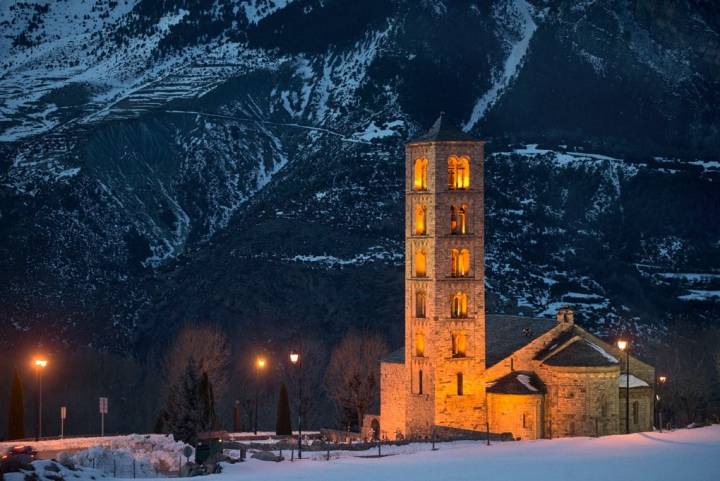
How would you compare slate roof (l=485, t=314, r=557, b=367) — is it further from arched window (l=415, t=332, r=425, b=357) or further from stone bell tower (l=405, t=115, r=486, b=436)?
arched window (l=415, t=332, r=425, b=357)

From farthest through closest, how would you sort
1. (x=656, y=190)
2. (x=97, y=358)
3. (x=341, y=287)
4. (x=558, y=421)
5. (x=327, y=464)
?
(x=656, y=190) < (x=341, y=287) < (x=97, y=358) < (x=558, y=421) < (x=327, y=464)

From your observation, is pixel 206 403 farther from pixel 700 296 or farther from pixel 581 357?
pixel 700 296

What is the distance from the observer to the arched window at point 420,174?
88.2 m

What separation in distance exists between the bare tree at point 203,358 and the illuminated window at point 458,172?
22.1 m

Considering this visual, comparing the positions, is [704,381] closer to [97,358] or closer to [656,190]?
[97,358]

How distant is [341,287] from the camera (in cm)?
16075

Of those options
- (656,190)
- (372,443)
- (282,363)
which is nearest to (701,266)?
(656,190)

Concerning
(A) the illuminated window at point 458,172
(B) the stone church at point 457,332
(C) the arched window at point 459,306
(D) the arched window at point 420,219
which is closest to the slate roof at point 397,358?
(B) the stone church at point 457,332

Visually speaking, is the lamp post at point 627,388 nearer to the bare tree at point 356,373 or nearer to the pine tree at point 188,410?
the bare tree at point 356,373

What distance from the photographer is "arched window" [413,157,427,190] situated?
88250 millimetres

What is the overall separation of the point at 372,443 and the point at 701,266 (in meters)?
109

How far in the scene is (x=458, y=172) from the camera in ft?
289

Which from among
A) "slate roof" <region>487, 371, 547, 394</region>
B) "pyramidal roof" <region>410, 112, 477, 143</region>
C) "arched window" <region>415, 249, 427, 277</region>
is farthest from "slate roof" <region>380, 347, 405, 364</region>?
"pyramidal roof" <region>410, 112, 477, 143</region>

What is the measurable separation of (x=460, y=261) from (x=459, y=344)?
4467 millimetres
